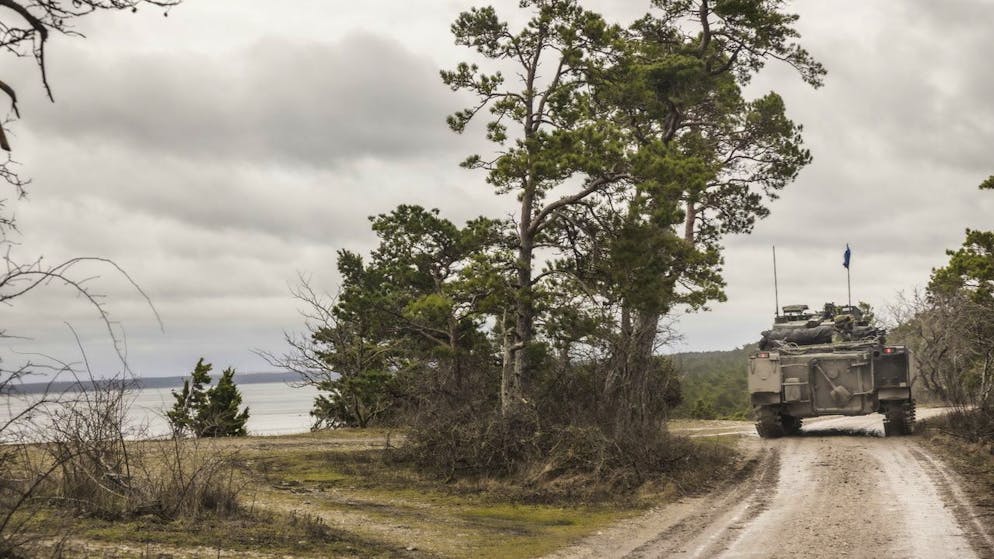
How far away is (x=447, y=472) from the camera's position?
59.3ft

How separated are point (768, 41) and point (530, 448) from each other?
17302 mm

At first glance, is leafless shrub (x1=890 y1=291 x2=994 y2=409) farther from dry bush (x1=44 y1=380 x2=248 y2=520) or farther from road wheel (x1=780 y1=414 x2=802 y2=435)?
dry bush (x1=44 y1=380 x2=248 y2=520)

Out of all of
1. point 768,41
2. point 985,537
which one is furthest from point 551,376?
point 768,41

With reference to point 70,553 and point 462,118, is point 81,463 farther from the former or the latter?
point 462,118

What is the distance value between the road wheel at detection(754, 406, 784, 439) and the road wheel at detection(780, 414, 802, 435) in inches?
23.2

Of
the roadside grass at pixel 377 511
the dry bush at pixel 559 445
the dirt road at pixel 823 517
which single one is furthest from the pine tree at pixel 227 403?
the dirt road at pixel 823 517

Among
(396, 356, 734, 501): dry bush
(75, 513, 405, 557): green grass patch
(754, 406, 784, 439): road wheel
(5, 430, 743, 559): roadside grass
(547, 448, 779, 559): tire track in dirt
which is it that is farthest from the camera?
(754, 406, 784, 439): road wheel

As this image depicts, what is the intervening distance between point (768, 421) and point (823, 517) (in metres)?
11.1

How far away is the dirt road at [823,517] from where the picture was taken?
1149 cm

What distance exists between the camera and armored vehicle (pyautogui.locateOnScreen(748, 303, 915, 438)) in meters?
23.6

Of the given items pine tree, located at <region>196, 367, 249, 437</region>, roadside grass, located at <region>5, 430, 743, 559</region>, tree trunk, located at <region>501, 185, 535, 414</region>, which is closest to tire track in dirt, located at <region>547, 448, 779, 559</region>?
roadside grass, located at <region>5, 430, 743, 559</region>

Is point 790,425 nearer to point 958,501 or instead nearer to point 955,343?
point 955,343

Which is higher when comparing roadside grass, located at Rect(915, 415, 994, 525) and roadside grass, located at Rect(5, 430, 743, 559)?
roadside grass, located at Rect(915, 415, 994, 525)

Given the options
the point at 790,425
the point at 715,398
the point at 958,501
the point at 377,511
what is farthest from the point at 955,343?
the point at 715,398
